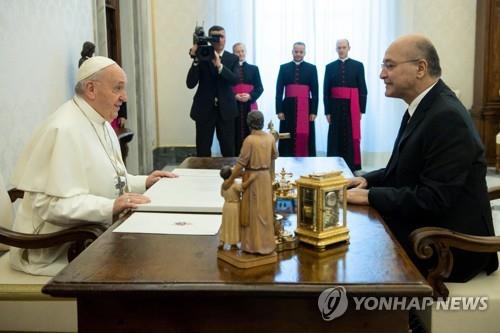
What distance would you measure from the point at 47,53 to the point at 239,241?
3370 millimetres

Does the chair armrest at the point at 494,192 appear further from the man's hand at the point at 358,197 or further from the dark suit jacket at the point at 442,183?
the man's hand at the point at 358,197

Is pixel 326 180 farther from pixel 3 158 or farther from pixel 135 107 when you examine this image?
pixel 135 107

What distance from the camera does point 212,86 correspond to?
273 inches

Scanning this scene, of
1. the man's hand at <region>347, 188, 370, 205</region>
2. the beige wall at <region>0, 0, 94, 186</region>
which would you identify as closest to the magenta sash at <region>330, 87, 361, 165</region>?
the beige wall at <region>0, 0, 94, 186</region>

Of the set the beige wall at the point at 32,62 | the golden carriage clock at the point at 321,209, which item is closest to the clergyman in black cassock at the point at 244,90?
the beige wall at the point at 32,62

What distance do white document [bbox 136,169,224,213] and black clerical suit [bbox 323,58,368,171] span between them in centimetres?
500

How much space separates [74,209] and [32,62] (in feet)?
7.03

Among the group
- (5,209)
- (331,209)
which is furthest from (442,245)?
(5,209)

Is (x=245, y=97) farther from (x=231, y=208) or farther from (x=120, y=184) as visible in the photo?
(x=231, y=208)

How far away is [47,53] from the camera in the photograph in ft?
14.8

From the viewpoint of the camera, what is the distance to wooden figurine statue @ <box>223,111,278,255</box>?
1.60 m

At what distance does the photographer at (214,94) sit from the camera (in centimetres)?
673

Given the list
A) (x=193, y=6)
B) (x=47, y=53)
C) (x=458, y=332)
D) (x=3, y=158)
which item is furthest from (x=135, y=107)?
(x=458, y=332)

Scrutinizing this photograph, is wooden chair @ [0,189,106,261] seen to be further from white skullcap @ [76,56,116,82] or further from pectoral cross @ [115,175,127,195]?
white skullcap @ [76,56,116,82]
